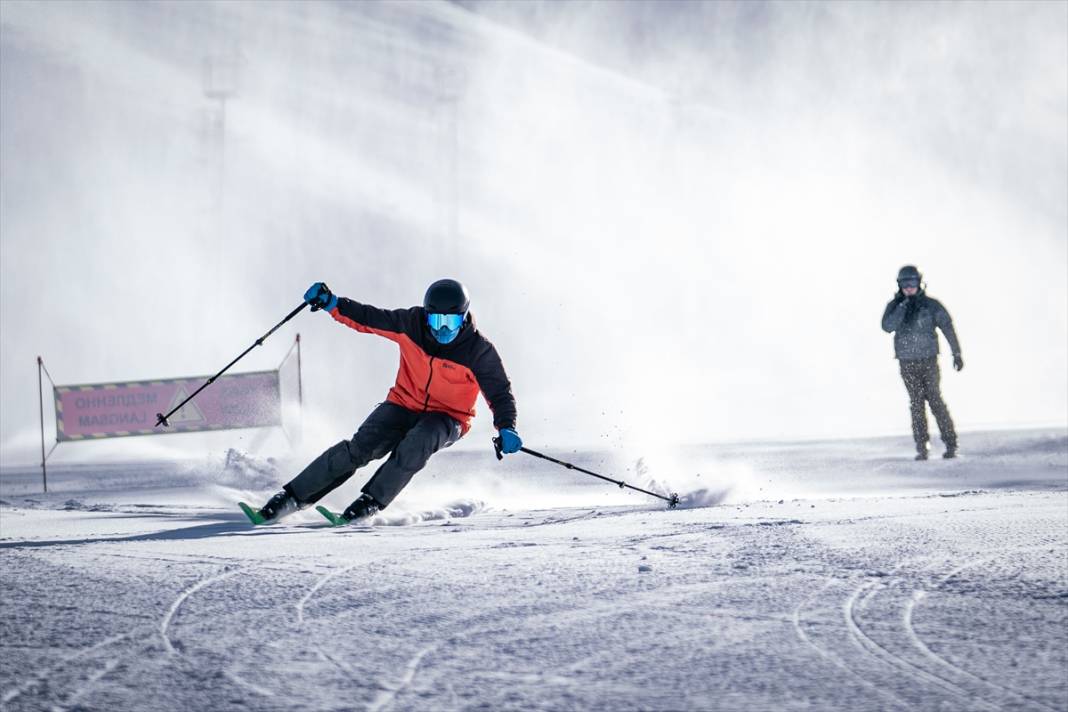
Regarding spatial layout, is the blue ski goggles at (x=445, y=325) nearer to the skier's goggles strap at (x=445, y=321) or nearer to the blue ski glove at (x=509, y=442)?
the skier's goggles strap at (x=445, y=321)

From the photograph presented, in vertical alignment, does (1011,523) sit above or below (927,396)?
below

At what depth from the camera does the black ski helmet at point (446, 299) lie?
623 centimetres

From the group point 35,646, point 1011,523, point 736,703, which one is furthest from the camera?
point 1011,523

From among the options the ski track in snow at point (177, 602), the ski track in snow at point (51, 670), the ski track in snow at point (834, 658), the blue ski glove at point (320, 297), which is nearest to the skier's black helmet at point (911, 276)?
the blue ski glove at point (320, 297)

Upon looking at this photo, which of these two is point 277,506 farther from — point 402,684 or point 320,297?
point 402,684

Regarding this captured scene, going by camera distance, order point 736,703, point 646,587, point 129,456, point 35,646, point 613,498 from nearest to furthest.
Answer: point 736,703 → point 35,646 → point 646,587 → point 613,498 → point 129,456

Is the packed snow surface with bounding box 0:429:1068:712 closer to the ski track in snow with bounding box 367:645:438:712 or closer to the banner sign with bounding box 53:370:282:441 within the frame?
the ski track in snow with bounding box 367:645:438:712

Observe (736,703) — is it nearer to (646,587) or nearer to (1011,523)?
(646,587)

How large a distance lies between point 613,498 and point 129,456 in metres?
11.0

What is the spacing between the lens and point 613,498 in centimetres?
922

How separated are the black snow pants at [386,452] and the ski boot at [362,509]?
5 centimetres

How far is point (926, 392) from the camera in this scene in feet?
33.3

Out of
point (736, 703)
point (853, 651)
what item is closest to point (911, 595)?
point (853, 651)

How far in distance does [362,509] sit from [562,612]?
10.8 ft
